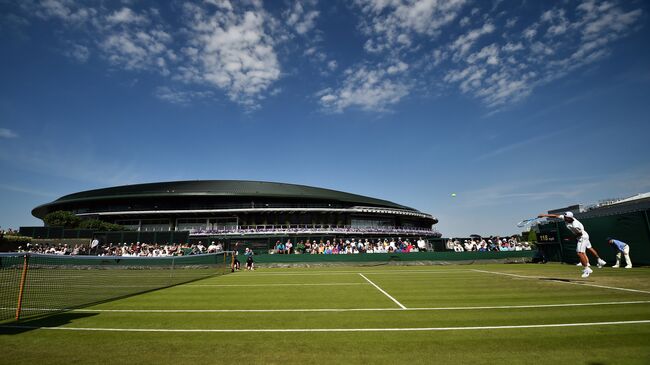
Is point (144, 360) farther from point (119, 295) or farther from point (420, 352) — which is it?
point (119, 295)

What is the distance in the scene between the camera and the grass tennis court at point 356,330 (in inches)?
171

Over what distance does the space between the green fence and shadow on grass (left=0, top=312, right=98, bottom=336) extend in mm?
18980

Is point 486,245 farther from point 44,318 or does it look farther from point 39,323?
point 39,323

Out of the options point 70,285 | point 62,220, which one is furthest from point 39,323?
point 62,220

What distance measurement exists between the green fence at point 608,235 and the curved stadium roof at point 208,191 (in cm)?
4746

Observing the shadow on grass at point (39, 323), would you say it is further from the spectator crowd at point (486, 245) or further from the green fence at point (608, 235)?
the spectator crowd at point (486, 245)

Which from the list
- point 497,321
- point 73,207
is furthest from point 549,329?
point 73,207

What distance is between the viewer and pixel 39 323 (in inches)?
257

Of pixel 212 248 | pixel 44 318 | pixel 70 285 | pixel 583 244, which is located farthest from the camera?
pixel 212 248

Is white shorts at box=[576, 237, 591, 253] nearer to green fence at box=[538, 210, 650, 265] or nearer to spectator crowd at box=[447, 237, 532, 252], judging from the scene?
green fence at box=[538, 210, 650, 265]

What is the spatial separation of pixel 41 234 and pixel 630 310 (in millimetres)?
60591

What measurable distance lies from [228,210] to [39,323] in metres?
56.1

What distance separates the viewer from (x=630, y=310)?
643cm

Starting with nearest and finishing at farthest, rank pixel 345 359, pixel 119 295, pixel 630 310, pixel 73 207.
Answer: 1. pixel 345 359
2. pixel 630 310
3. pixel 119 295
4. pixel 73 207
